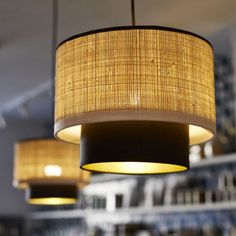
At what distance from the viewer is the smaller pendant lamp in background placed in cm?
305

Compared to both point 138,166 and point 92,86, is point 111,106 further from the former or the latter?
point 138,166

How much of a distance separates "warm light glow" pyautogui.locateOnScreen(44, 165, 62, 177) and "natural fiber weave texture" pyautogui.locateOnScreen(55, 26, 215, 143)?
152 centimetres

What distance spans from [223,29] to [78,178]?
159 cm

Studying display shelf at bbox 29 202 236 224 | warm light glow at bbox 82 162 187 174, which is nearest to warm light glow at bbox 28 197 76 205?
display shelf at bbox 29 202 236 224

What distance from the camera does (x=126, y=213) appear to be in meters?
5.41

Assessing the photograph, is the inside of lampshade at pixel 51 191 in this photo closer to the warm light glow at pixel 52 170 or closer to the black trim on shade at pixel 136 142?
the warm light glow at pixel 52 170

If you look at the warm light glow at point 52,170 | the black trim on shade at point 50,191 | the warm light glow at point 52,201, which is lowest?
the warm light glow at point 52,201

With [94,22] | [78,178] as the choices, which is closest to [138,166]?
[78,178]

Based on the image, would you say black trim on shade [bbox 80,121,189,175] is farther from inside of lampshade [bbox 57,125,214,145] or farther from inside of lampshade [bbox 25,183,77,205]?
inside of lampshade [bbox 25,183,77,205]

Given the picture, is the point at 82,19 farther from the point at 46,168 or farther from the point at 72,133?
the point at 72,133

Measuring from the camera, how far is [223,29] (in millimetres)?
3943

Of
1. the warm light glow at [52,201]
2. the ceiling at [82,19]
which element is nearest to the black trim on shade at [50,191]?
the warm light glow at [52,201]

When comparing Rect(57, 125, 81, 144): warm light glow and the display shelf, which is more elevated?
the display shelf

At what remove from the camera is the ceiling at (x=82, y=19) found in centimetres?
342
